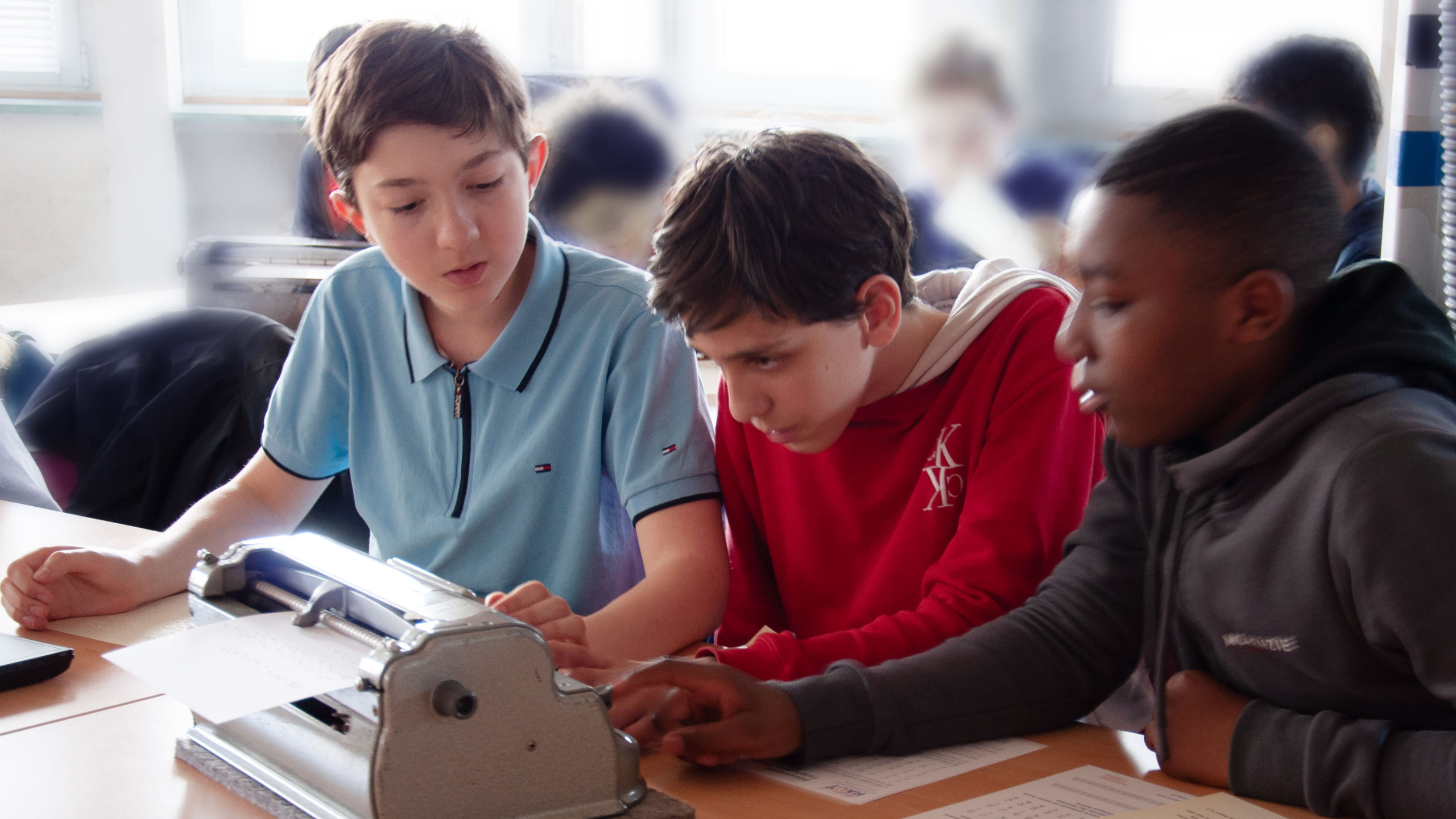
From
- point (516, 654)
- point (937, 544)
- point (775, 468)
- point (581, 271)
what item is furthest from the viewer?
point (581, 271)

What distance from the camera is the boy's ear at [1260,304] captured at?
823 millimetres

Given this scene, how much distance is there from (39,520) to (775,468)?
1.00 m

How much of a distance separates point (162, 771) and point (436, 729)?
0.29 metres

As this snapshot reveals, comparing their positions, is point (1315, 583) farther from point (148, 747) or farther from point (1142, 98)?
point (1142, 98)

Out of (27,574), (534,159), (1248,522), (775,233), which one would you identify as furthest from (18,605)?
(1248,522)

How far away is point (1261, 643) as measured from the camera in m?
0.84

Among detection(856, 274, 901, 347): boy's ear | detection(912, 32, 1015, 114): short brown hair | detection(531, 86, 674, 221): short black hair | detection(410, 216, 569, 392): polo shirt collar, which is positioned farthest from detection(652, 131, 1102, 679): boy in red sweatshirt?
detection(912, 32, 1015, 114): short brown hair

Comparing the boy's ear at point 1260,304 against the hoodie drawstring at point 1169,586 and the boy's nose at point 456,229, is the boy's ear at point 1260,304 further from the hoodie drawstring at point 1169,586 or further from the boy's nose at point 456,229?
the boy's nose at point 456,229

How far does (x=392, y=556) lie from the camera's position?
1.45 metres

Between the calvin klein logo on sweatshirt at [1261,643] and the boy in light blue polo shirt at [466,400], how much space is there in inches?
20.1

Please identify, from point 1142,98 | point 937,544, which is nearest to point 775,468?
point 937,544

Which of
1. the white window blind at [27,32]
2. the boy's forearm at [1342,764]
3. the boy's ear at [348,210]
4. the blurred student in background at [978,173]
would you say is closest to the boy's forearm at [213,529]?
the boy's ear at [348,210]

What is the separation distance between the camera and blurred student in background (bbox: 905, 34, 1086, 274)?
2.87 m

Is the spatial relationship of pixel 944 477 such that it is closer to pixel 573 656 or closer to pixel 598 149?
pixel 573 656
